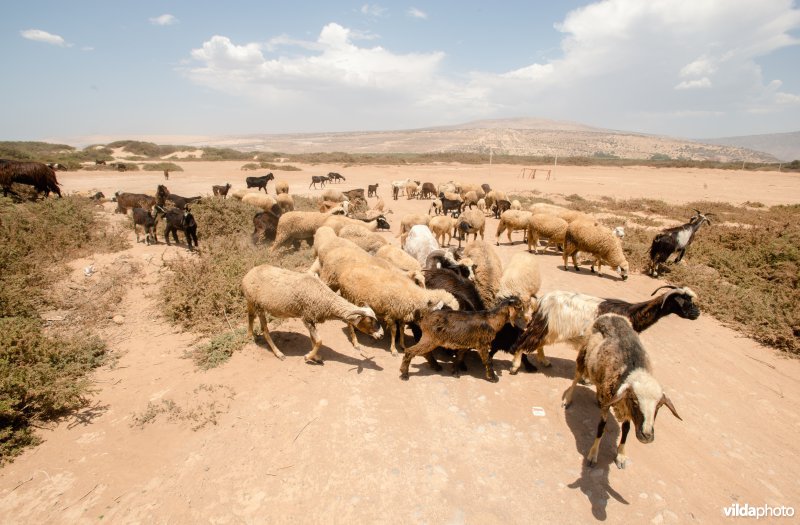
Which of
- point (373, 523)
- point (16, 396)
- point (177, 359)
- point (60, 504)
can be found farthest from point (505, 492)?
point (16, 396)

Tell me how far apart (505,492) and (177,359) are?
18.4 ft

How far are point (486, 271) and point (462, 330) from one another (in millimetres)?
2996

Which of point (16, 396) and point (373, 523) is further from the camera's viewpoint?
Answer: point (16, 396)

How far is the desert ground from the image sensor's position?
11.9 ft

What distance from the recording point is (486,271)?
822cm

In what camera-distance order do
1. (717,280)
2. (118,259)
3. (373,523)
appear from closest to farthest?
(373,523), (118,259), (717,280)

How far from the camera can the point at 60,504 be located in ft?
11.5

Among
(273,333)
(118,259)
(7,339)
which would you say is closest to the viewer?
(7,339)

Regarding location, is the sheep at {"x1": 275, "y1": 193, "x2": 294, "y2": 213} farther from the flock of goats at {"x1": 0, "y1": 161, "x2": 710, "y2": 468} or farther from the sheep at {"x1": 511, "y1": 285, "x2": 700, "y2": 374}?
the sheep at {"x1": 511, "y1": 285, "x2": 700, "y2": 374}

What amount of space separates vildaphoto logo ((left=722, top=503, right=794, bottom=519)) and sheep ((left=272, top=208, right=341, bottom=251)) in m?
11.2

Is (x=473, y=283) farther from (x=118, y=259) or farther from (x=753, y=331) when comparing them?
(x=118, y=259)

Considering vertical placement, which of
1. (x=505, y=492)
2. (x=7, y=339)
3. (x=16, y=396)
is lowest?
(x=505, y=492)

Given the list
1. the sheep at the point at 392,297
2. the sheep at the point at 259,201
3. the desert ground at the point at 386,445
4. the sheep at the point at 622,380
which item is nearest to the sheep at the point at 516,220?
the desert ground at the point at 386,445

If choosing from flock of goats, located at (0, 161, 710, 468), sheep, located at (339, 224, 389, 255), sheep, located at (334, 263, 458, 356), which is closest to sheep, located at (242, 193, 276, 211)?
sheep, located at (339, 224, 389, 255)
